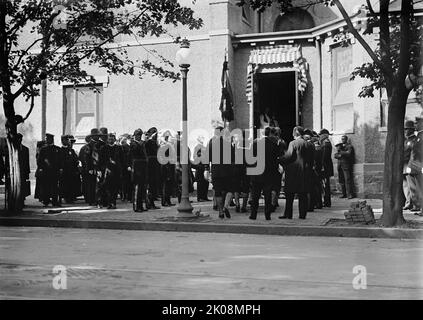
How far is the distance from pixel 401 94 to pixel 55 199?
9428mm

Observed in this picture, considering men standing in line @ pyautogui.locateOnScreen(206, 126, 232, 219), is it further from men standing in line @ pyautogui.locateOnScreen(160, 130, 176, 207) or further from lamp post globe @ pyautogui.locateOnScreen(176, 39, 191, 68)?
men standing in line @ pyautogui.locateOnScreen(160, 130, 176, 207)

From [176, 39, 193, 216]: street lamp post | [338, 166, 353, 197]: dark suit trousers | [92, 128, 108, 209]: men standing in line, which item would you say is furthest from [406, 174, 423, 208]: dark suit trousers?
[92, 128, 108, 209]: men standing in line

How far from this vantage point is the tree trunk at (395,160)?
11664 millimetres

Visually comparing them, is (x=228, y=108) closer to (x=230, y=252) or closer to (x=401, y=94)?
(x=401, y=94)

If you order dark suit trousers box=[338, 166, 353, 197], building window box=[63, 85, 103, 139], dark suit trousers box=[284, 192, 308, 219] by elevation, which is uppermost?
building window box=[63, 85, 103, 139]

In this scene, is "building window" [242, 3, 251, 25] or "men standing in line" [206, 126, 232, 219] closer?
"men standing in line" [206, 126, 232, 219]

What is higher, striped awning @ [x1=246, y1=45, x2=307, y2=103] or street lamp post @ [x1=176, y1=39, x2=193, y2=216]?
striped awning @ [x1=246, y1=45, x2=307, y2=103]

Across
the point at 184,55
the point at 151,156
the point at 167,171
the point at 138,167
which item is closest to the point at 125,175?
the point at 167,171

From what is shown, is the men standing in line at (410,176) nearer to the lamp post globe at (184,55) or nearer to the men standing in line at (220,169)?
the men standing in line at (220,169)

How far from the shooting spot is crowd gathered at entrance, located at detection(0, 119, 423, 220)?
13195 millimetres

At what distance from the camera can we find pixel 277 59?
799 inches

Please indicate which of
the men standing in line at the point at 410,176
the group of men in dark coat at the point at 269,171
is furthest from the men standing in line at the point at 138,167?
the men standing in line at the point at 410,176

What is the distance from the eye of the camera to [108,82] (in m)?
22.1
